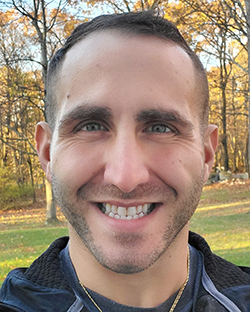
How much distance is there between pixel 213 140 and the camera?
2.08 meters

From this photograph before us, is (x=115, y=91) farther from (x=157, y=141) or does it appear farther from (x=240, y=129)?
(x=240, y=129)

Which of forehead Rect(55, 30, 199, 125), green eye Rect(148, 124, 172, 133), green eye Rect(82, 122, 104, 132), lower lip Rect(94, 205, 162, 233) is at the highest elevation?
forehead Rect(55, 30, 199, 125)

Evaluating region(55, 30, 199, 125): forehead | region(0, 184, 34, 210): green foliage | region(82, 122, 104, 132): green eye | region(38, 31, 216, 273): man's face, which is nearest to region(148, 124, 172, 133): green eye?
region(38, 31, 216, 273): man's face

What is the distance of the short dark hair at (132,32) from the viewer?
1.79 m

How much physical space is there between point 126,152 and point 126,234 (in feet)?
1.07

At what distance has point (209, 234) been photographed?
397 inches

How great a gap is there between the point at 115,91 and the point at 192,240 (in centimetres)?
108

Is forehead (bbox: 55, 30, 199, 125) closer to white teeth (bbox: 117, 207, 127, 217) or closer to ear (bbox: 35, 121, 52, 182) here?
ear (bbox: 35, 121, 52, 182)

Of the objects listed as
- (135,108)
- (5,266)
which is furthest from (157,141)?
(5,266)

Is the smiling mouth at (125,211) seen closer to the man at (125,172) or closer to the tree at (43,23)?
the man at (125,172)

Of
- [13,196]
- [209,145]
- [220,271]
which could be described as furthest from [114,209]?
[13,196]

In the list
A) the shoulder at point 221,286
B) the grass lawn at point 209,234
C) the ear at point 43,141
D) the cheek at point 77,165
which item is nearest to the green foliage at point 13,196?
the grass lawn at point 209,234

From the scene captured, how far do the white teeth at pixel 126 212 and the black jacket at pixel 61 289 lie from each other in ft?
1.47

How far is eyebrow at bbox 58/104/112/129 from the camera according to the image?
1.61 m
